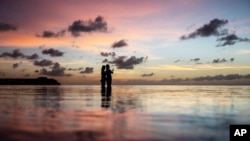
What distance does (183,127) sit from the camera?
37.4 ft

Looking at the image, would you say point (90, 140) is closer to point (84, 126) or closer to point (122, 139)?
point (122, 139)

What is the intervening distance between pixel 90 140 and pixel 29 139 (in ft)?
5.54

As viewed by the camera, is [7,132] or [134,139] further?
[7,132]

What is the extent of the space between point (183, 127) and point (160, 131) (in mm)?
1293

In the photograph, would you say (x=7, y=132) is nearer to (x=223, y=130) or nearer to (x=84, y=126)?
(x=84, y=126)

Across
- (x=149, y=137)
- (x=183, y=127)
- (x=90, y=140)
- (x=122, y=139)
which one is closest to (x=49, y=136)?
(x=90, y=140)

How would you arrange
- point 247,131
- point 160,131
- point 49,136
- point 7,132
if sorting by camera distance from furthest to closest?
point 160,131, point 7,132, point 49,136, point 247,131

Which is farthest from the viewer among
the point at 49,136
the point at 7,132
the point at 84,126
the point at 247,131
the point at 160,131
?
the point at 84,126

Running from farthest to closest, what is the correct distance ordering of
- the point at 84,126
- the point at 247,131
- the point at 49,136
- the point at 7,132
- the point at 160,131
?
the point at 84,126
the point at 160,131
the point at 7,132
the point at 49,136
the point at 247,131

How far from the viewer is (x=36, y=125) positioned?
11375 millimetres

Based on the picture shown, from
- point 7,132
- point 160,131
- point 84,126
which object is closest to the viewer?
point 7,132

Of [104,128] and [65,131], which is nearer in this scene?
[65,131]

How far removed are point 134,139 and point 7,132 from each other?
13.1 ft

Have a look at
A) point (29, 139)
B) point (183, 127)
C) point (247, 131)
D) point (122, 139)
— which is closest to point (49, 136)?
point (29, 139)
